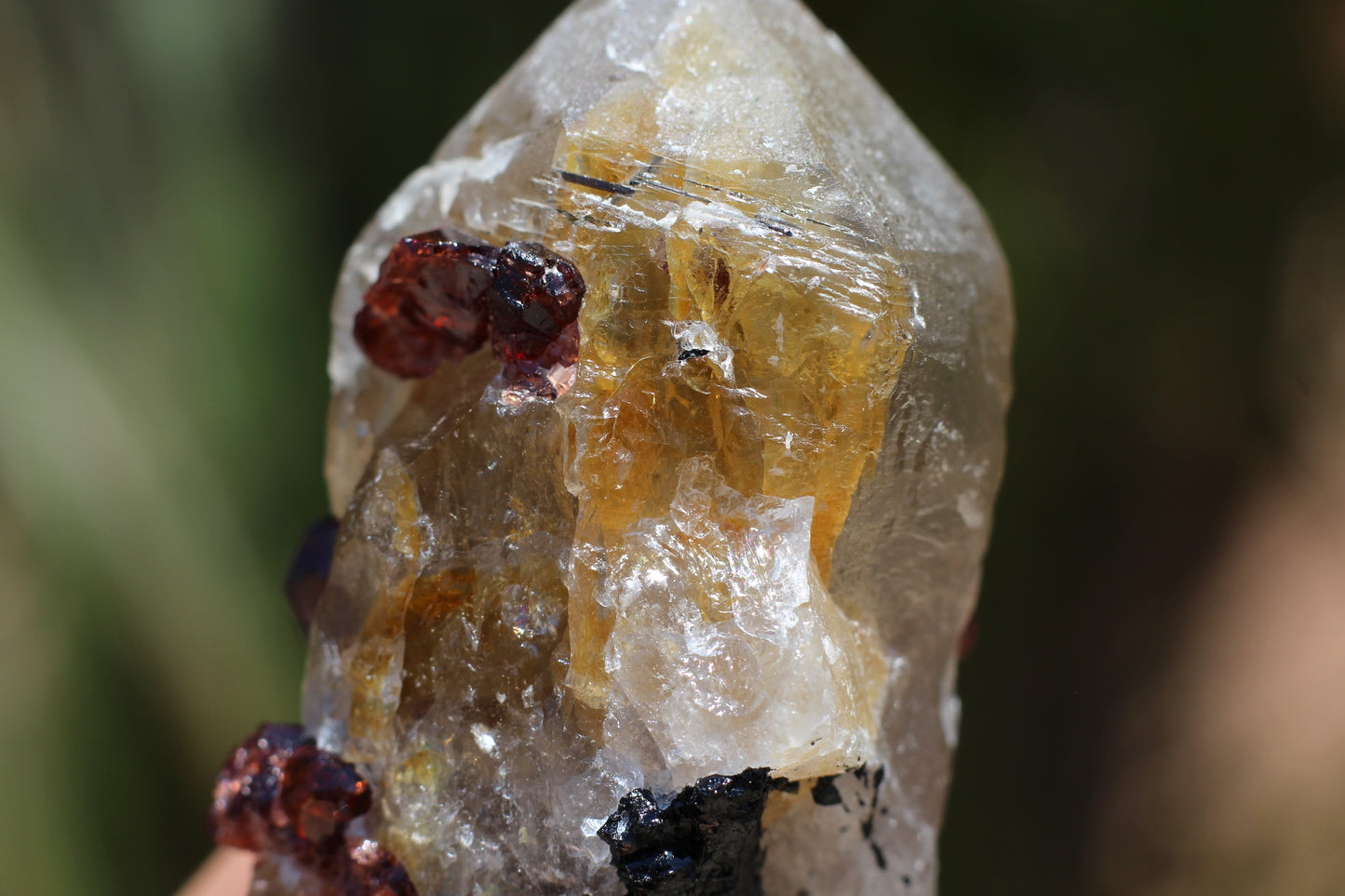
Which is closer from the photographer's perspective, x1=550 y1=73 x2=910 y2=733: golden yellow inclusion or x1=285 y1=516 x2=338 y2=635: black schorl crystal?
Answer: x1=550 y1=73 x2=910 y2=733: golden yellow inclusion

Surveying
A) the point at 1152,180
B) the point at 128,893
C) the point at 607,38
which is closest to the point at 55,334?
the point at 128,893

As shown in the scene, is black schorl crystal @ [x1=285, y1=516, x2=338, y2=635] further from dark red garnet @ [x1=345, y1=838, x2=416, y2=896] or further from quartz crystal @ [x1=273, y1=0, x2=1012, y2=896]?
dark red garnet @ [x1=345, y1=838, x2=416, y2=896]

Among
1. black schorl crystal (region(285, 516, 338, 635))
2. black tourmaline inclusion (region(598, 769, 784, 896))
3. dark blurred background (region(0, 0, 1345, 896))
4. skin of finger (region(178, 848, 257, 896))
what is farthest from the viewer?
dark blurred background (region(0, 0, 1345, 896))

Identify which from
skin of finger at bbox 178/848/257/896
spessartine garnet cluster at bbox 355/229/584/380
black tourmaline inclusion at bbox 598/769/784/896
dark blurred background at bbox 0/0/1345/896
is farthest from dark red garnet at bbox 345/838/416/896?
dark blurred background at bbox 0/0/1345/896

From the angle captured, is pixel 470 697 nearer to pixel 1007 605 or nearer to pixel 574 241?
pixel 574 241

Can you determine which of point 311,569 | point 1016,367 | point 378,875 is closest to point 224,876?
point 311,569

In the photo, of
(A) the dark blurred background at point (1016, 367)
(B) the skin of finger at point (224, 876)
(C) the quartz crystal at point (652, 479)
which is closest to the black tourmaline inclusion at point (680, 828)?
(C) the quartz crystal at point (652, 479)
